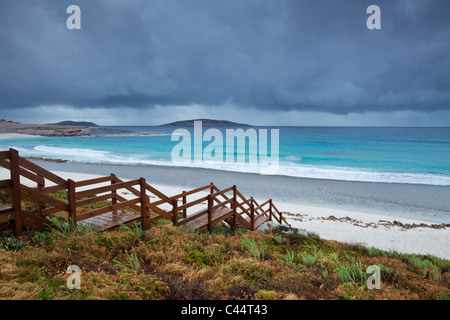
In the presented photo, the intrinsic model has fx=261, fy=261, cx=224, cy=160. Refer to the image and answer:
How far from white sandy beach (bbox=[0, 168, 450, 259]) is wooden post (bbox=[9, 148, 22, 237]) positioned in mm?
11874

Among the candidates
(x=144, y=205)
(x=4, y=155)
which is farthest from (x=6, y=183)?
(x=144, y=205)

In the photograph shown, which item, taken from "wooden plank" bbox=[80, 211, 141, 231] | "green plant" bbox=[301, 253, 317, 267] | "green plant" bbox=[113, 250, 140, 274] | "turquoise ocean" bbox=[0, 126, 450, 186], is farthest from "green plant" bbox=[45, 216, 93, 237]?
"turquoise ocean" bbox=[0, 126, 450, 186]

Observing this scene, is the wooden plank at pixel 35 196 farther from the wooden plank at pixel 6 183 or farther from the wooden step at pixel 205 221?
the wooden step at pixel 205 221

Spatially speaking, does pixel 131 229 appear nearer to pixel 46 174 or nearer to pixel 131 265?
pixel 131 265

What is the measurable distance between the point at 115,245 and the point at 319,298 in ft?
13.9

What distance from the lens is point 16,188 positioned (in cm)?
541

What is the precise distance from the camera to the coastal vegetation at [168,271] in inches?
160

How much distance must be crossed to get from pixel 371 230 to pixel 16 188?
15.3 metres

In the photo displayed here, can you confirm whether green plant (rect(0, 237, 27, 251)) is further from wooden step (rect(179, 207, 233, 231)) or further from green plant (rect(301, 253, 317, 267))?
green plant (rect(301, 253, 317, 267))

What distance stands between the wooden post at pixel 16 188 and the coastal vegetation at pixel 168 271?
0.30m

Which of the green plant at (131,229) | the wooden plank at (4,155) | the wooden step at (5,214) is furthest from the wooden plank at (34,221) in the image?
the green plant at (131,229)

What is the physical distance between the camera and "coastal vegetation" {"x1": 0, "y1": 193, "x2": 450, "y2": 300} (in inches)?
160
